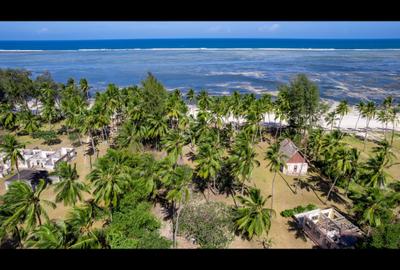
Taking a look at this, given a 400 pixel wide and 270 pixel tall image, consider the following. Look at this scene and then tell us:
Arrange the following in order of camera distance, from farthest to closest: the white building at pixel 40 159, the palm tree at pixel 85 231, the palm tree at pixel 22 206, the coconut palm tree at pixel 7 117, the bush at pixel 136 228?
the coconut palm tree at pixel 7 117
the white building at pixel 40 159
the bush at pixel 136 228
the palm tree at pixel 22 206
the palm tree at pixel 85 231

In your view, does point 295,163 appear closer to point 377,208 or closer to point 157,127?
point 377,208

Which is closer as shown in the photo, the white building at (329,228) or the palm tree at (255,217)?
the palm tree at (255,217)

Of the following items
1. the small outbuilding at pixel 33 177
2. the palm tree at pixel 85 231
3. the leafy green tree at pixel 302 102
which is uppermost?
the leafy green tree at pixel 302 102

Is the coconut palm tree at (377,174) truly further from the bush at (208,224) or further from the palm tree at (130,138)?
the palm tree at (130,138)

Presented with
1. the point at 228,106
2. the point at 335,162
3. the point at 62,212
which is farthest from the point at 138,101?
the point at 335,162

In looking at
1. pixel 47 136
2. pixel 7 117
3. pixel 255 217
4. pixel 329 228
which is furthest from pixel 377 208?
pixel 7 117

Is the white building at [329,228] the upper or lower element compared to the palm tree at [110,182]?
lower

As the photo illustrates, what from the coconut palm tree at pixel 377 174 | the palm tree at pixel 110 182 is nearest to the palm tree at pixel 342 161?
the coconut palm tree at pixel 377 174
